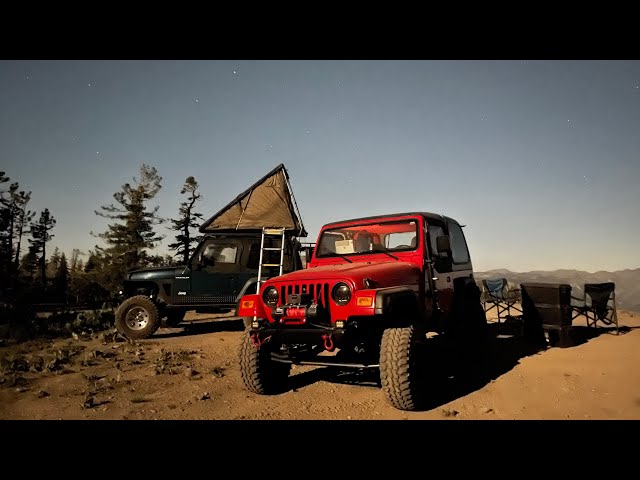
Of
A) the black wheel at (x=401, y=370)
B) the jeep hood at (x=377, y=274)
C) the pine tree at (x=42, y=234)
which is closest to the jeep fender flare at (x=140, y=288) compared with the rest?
the jeep hood at (x=377, y=274)

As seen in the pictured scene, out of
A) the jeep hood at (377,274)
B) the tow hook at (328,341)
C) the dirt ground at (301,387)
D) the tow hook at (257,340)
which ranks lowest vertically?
the dirt ground at (301,387)

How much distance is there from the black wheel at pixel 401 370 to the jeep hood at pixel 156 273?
6.38 meters

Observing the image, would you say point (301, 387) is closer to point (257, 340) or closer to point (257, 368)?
point (257, 368)

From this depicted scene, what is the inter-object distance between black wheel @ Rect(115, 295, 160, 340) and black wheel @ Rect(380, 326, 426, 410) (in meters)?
6.36

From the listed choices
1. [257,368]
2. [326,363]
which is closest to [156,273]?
[257,368]

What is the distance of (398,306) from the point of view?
12.0ft

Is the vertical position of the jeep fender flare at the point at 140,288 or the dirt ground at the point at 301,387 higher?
the jeep fender flare at the point at 140,288

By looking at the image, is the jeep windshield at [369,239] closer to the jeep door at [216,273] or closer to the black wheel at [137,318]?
the jeep door at [216,273]

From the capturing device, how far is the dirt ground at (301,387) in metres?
3.47

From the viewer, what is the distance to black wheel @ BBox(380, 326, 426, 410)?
127 inches

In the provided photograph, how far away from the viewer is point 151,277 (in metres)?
8.22

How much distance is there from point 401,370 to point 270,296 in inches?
64.5
